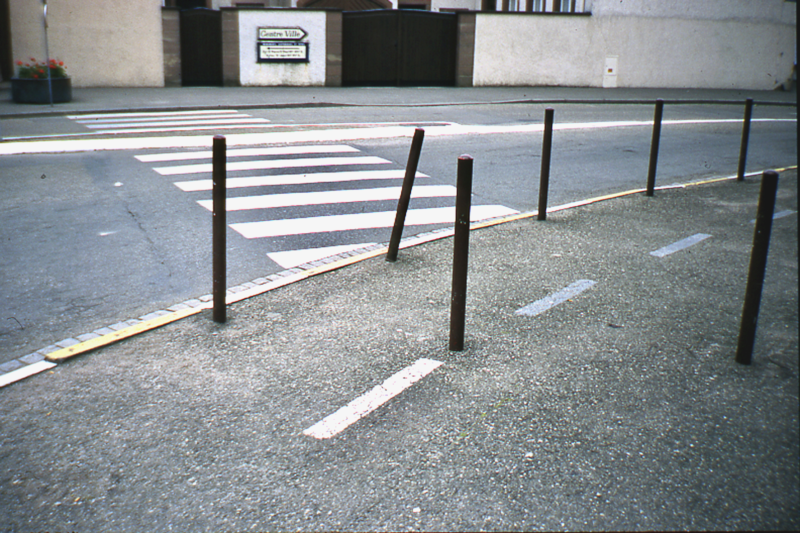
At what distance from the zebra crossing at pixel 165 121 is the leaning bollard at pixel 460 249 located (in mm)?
11337


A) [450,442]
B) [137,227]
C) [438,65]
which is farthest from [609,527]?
[438,65]

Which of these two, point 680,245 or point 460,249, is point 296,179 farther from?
point 460,249

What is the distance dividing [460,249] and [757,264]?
1.66 metres

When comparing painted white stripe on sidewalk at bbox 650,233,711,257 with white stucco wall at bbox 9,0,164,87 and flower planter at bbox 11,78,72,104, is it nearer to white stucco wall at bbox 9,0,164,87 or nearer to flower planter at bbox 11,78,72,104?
flower planter at bbox 11,78,72,104

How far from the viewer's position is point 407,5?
3522cm

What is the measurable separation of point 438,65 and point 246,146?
15.8m

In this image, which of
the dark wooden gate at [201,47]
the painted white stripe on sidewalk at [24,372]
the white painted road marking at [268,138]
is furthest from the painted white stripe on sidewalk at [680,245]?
the dark wooden gate at [201,47]

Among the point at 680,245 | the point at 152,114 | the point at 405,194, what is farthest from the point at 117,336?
the point at 152,114

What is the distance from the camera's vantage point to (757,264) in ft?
13.9

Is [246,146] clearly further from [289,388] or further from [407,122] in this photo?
[289,388]

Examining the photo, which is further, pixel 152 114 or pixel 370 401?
pixel 152 114

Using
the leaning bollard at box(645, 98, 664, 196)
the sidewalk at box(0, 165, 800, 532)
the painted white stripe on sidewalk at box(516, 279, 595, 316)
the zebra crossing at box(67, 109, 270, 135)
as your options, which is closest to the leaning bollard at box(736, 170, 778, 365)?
the sidewalk at box(0, 165, 800, 532)

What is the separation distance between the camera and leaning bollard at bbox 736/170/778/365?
161 inches

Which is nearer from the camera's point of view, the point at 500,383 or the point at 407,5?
the point at 500,383
